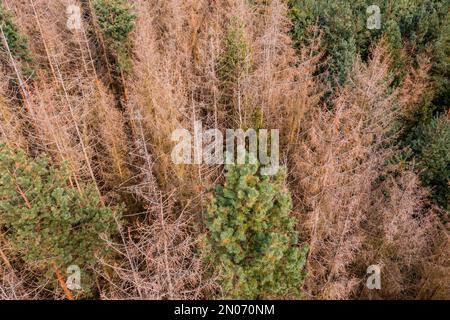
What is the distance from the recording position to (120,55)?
21.8m

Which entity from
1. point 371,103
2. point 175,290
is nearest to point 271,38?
point 371,103

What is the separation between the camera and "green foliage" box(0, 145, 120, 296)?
11.8 m

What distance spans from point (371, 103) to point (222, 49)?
319 inches

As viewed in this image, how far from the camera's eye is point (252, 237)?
38.7 ft

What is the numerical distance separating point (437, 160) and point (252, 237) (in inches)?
549

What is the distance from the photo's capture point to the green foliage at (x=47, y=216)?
38.6 ft

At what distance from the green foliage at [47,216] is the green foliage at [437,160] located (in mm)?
16504

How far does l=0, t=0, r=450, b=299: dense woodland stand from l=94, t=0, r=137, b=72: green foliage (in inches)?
3.3

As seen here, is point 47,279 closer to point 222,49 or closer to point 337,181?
point 337,181
